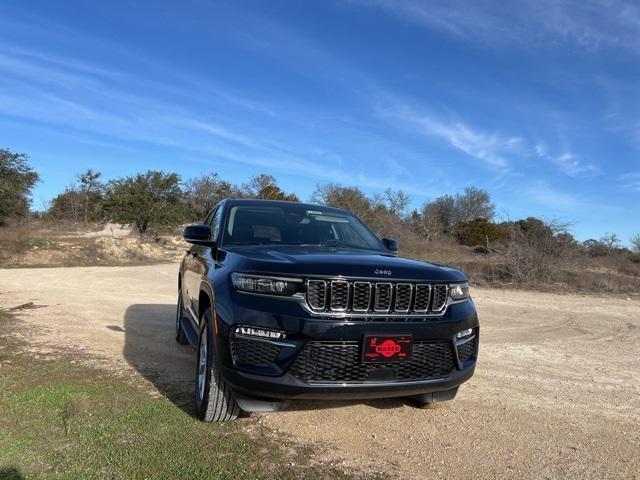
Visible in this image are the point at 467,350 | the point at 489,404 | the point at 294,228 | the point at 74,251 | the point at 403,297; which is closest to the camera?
the point at 403,297

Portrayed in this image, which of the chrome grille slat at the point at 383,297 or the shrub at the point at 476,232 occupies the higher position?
the shrub at the point at 476,232

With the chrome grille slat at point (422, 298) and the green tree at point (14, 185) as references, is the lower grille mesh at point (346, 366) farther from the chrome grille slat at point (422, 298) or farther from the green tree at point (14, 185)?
the green tree at point (14, 185)

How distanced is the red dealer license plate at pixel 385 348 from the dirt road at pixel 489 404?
2.30 feet

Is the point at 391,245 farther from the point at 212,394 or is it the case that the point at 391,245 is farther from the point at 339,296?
the point at 212,394

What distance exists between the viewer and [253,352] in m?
3.41

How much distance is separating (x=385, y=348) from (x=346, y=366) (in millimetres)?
286

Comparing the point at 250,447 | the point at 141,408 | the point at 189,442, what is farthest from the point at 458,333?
the point at 141,408

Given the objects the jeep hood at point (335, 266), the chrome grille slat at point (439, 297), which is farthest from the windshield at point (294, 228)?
the chrome grille slat at point (439, 297)

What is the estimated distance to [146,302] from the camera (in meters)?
10.9

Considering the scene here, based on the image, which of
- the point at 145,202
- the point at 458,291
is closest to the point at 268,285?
the point at 458,291

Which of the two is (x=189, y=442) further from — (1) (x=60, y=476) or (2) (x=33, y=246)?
(2) (x=33, y=246)

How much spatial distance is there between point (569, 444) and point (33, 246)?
22889 millimetres

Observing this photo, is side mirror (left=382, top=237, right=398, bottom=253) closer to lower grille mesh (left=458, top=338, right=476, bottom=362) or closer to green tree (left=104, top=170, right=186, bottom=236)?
lower grille mesh (left=458, top=338, right=476, bottom=362)

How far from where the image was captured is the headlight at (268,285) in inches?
136
